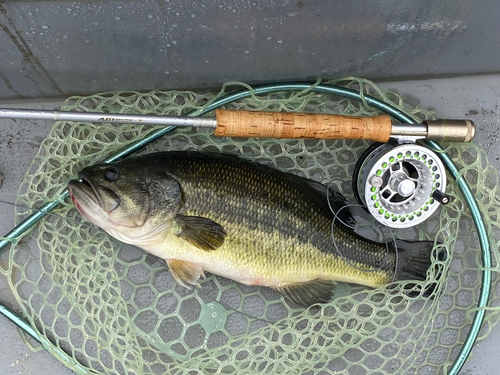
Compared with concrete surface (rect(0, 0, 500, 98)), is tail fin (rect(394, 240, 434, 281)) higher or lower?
lower

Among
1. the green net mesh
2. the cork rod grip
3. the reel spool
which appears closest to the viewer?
the cork rod grip

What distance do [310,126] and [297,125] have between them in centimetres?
5

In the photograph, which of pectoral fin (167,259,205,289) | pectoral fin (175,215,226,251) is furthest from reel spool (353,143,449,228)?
pectoral fin (167,259,205,289)

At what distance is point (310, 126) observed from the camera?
1674 mm

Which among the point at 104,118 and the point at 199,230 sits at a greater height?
the point at 104,118

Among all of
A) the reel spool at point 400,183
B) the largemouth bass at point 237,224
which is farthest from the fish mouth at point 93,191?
the reel spool at point 400,183

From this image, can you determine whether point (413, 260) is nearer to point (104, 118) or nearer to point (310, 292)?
point (310, 292)

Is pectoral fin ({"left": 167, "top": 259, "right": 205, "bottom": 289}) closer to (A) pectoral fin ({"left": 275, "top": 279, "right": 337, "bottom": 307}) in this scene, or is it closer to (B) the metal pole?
(A) pectoral fin ({"left": 275, "top": 279, "right": 337, "bottom": 307})

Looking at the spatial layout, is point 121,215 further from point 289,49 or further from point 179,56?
point 289,49

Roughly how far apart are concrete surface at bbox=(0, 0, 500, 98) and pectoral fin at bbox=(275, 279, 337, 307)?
949mm

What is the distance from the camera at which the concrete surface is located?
1.57 m

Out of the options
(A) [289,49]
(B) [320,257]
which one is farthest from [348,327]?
(A) [289,49]

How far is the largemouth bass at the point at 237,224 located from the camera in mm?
1651

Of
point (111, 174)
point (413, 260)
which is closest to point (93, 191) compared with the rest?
point (111, 174)
